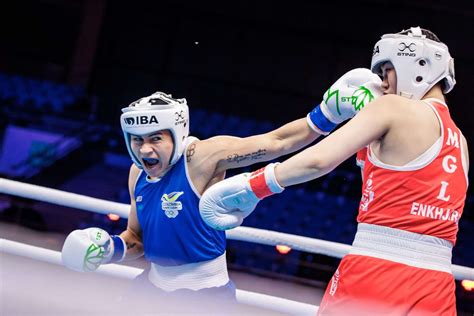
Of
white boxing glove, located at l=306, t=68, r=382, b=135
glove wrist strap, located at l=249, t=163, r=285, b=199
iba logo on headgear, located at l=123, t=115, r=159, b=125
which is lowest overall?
iba logo on headgear, located at l=123, t=115, r=159, b=125

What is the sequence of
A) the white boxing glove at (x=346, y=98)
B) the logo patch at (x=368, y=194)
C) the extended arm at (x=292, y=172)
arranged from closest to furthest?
the extended arm at (x=292, y=172) → the logo patch at (x=368, y=194) → the white boxing glove at (x=346, y=98)

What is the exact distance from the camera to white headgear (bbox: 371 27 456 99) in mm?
1675

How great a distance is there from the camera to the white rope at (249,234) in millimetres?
2430

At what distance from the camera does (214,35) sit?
31.6ft

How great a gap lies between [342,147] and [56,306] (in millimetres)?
846

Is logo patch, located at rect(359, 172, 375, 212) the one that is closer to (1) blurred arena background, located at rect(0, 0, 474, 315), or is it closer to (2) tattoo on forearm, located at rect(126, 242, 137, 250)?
(2) tattoo on forearm, located at rect(126, 242, 137, 250)

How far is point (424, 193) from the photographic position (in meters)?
1.56

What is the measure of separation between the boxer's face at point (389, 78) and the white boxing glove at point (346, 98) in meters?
0.12

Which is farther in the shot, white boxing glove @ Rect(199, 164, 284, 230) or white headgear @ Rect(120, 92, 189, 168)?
white headgear @ Rect(120, 92, 189, 168)

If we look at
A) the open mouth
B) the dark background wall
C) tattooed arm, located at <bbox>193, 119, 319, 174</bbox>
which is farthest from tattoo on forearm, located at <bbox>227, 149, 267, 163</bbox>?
the dark background wall

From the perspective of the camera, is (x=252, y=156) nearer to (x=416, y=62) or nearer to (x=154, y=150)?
(x=154, y=150)

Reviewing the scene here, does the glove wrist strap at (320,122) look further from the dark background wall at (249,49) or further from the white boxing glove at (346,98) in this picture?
the dark background wall at (249,49)

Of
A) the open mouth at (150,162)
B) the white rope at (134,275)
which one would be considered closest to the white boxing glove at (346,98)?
the open mouth at (150,162)

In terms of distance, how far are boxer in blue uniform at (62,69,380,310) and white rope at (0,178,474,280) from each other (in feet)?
0.59
